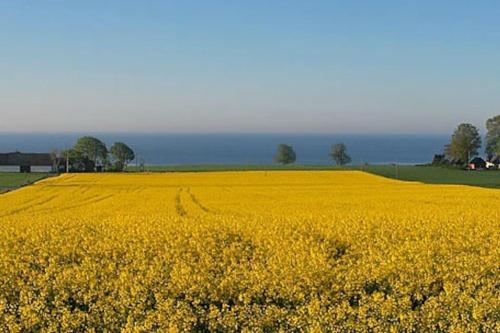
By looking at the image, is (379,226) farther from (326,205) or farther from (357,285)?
(326,205)

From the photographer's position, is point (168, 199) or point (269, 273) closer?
point (269, 273)

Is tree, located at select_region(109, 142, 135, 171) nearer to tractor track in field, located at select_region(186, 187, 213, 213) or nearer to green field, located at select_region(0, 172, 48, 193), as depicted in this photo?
green field, located at select_region(0, 172, 48, 193)

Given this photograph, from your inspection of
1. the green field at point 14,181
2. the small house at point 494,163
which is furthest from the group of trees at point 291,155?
the green field at point 14,181

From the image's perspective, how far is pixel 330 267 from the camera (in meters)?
11.2

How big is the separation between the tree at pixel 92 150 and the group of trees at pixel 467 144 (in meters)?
56.8

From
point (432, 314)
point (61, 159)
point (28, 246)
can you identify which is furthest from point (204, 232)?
point (61, 159)

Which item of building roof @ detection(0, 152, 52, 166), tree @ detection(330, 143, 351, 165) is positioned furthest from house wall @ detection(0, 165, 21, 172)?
tree @ detection(330, 143, 351, 165)

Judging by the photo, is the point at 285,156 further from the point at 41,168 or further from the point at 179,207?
the point at 179,207

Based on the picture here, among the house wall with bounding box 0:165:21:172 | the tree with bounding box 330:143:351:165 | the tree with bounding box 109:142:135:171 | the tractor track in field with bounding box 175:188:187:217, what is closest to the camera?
the tractor track in field with bounding box 175:188:187:217

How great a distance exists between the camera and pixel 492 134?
111625mm

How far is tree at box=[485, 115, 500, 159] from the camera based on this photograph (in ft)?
358

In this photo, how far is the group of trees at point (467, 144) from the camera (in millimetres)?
105812

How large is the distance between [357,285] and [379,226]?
6953 millimetres


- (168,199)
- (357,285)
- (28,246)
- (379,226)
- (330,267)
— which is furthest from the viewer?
(168,199)
